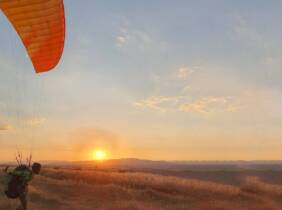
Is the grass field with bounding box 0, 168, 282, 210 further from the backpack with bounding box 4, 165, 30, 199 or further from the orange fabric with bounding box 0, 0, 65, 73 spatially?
the orange fabric with bounding box 0, 0, 65, 73

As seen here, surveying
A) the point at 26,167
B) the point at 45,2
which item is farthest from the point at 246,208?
the point at 45,2

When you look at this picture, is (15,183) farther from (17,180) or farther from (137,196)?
(137,196)

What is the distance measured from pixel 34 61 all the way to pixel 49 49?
678mm

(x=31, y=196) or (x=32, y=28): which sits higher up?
(x=32, y=28)

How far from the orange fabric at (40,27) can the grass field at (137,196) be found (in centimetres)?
913

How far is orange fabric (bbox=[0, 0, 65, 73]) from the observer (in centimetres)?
1541

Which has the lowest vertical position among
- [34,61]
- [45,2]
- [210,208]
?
[210,208]

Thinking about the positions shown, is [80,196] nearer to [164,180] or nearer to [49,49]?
[164,180]

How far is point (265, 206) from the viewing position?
28484 millimetres

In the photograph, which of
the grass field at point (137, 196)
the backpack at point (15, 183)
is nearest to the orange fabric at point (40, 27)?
the backpack at point (15, 183)

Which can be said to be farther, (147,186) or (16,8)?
(147,186)

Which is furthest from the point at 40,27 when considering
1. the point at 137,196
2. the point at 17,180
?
the point at 137,196

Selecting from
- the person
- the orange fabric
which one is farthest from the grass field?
the orange fabric

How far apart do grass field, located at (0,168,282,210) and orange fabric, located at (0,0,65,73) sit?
9134 millimetres
